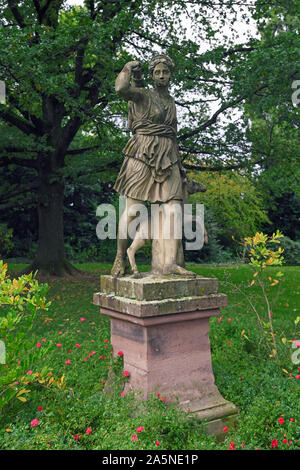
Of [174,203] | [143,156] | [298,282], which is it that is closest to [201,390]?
[174,203]

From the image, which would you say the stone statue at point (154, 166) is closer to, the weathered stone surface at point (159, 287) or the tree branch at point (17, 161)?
the weathered stone surface at point (159, 287)

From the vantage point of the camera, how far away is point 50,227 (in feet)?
37.1

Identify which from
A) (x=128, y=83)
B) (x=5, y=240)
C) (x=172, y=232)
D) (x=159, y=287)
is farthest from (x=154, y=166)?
(x=5, y=240)

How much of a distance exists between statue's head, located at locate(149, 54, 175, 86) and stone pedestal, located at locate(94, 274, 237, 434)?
76.7 inches

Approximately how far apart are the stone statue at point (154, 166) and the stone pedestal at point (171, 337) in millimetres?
299

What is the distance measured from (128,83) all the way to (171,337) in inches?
92.3

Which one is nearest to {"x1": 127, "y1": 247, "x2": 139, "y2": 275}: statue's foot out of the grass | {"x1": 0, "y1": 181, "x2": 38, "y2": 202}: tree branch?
the grass

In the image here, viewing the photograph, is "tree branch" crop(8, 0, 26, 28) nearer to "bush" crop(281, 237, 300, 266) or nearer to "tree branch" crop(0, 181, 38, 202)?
"tree branch" crop(0, 181, 38, 202)

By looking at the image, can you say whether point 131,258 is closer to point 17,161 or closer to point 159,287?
point 159,287

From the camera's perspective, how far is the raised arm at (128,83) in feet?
12.0

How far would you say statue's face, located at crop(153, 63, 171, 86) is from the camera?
3887 mm

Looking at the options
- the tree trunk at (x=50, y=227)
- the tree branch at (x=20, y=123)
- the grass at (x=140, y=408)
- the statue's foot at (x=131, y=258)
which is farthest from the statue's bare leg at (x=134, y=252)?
the tree branch at (x=20, y=123)

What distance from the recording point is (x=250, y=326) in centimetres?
593
